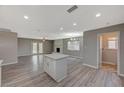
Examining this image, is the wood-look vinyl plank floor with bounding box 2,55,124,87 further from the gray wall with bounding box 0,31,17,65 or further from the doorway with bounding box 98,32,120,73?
the doorway with bounding box 98,32,120,73

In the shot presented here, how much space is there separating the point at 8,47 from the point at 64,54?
4.04m

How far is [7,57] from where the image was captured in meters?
5.45

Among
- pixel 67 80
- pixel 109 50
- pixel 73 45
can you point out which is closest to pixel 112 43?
pixel 109 50

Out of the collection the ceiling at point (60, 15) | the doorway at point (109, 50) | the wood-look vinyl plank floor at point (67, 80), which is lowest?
the wood-look vinyl plank floor at point (67, 80)

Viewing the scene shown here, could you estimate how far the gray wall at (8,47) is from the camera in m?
5.18

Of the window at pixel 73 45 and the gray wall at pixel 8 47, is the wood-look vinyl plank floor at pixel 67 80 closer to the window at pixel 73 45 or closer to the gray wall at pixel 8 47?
the gray wall at pixel 8 47

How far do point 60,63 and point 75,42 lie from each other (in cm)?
616

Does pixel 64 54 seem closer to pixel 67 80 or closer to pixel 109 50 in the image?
pixel 67 80

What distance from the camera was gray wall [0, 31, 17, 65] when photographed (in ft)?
17.0

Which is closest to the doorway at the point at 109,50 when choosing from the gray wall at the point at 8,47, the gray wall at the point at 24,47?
the gray wall at the point at 8,47

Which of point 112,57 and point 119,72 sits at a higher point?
point 112,57

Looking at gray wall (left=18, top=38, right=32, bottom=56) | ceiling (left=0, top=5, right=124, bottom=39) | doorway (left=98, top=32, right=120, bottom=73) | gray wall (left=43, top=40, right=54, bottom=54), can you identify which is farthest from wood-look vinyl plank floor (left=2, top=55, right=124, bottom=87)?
gray wall (left=43, top=40, right=54, bottom=54)
